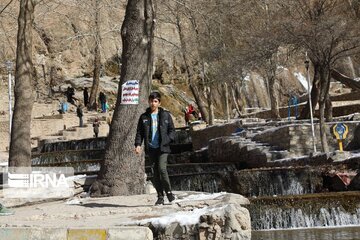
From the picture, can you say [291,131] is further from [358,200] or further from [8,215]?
[8,215]

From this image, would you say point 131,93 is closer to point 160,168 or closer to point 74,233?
point 160,168

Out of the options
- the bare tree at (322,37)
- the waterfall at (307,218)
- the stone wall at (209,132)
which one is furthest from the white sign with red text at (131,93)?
the stone wall at (209,132)

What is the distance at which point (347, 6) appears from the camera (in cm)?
3559

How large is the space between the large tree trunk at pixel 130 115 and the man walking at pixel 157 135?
7.15 feet

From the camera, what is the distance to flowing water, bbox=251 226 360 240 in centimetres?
1229

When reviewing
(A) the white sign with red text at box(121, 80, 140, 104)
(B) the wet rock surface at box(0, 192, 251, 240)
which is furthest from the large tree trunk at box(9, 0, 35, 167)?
(A) the white sign with red text at box(121, 80, 140, 104)

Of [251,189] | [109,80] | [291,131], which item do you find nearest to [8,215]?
[251,189]

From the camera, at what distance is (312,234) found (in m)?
12.9

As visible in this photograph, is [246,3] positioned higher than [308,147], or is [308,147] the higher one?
[246,3]

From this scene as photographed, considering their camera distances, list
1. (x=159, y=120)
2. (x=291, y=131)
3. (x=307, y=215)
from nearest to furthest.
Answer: (x=159, y=120), (x=307, y=215), (x=291, y=131)

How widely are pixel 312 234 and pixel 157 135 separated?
4.96 metres

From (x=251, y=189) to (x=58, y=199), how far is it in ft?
26.5

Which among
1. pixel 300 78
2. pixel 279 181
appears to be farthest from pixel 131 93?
pixel 300 78

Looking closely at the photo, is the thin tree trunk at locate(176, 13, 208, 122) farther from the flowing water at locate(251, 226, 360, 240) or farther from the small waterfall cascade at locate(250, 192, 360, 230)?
the flowing water at locate(251, 226, 360, 240)
